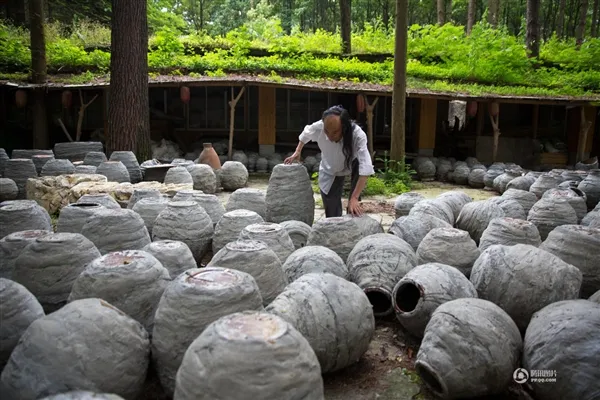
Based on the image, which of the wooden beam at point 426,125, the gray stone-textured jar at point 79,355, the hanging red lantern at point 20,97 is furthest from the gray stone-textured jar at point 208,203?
the wooden beam at point 426,125

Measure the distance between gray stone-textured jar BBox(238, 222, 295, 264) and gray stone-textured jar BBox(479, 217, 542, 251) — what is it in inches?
73.6

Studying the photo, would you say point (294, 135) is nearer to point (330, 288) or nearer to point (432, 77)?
point (432, 77)

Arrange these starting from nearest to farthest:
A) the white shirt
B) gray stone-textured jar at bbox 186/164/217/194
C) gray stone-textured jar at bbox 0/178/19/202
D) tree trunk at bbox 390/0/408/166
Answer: the white shirt < gray stone-textured jar at bbox 0/178/19/202 < gray stone-textured jar at bbox 186/164/217/194 < tree trunk at bbox 390/0/408/166

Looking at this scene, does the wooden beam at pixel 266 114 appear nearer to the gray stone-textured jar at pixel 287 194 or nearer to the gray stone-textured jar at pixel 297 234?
the gray stone-textured jar at pixel 287 194

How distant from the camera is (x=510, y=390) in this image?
3100mm

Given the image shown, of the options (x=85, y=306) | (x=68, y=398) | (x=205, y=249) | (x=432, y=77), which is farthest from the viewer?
(x=432, y=77)

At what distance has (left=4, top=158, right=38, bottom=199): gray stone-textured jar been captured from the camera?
7.79 m

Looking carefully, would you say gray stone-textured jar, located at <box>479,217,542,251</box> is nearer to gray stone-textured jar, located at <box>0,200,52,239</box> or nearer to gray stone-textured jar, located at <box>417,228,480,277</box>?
gray stone-textured jar, located at <box>417,228,480,277</box>

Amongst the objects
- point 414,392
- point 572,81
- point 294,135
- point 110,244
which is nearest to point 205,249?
point 110,244

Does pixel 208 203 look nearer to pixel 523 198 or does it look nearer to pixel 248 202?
pixel 248 202

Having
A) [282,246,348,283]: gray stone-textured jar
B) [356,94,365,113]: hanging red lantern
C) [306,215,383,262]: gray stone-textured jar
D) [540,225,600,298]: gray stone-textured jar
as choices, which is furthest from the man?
[356,94,365,113]: hanging red lantern

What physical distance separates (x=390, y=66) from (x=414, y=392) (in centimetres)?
1563

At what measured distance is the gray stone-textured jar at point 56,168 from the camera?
8.08 m

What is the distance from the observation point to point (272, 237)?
431 centimetres
